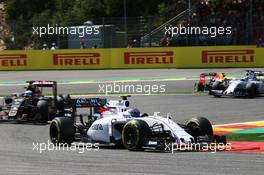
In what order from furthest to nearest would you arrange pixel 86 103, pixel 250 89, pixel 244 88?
pixel 244 88 → pixel 250 89 → pixel 86 103

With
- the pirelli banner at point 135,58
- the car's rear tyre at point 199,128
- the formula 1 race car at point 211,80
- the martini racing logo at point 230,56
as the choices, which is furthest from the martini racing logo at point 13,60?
the car's rear tyre at point 199,128

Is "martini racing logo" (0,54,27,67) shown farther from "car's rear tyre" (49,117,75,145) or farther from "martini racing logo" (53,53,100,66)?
"car's rear tyre" (49,117,75,145)

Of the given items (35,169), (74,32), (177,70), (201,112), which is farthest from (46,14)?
(35,169)

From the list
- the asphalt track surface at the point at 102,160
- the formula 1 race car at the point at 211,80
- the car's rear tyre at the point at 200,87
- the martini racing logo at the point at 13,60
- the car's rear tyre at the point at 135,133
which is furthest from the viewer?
the martini racing logo at the point at 13,60

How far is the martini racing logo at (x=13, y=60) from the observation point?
4300cm

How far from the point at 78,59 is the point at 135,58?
346 centimetres

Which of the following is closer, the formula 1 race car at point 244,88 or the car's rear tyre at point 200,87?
the formula 1 race car at point 244,88

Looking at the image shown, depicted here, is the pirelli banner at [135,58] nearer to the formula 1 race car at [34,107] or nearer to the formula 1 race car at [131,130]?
the formula 1 race car at [34,107]

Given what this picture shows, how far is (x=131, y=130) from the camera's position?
13.2 m
